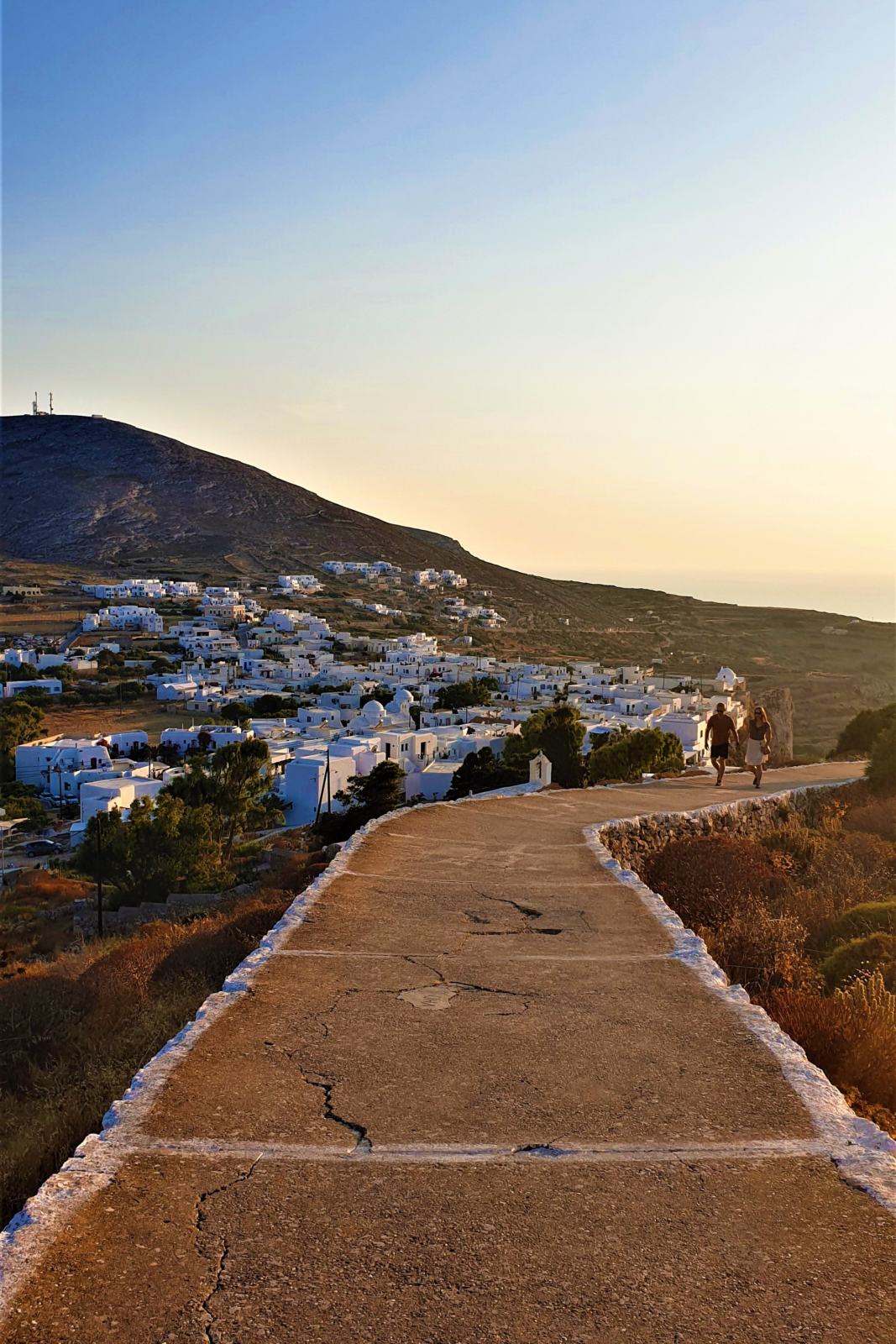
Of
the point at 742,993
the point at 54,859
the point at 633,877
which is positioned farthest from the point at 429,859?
the point at 54,859

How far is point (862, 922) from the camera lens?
8.15 meters

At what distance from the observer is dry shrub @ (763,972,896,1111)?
466 centimetres

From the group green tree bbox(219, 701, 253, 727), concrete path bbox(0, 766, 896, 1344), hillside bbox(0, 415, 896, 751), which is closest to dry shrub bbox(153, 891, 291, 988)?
concrete path bbox(0, 766, 896, 1344)

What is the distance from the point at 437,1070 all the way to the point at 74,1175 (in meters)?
1.54

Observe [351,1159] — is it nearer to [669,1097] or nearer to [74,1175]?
[74,1175]

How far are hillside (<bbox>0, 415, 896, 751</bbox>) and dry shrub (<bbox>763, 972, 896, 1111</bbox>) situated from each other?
6664 centimetres

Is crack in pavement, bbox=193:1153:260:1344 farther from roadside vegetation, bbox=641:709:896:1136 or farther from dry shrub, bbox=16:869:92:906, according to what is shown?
dry shrub, bbox=16:869:92:906

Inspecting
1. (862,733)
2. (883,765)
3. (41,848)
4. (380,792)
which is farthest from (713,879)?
(41,848)

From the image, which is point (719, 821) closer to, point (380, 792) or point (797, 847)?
point (797, 847)

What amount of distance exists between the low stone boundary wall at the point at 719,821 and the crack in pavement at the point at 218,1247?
701cm

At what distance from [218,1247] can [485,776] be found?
933 inches

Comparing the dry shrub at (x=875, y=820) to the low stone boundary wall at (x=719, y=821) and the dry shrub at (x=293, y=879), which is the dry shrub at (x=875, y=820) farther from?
the dry shrub at (x=293, y=879)

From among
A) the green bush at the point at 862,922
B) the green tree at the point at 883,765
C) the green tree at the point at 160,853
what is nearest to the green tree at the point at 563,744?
the green tree at the point at 160,853

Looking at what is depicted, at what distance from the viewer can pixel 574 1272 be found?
2807 mm
